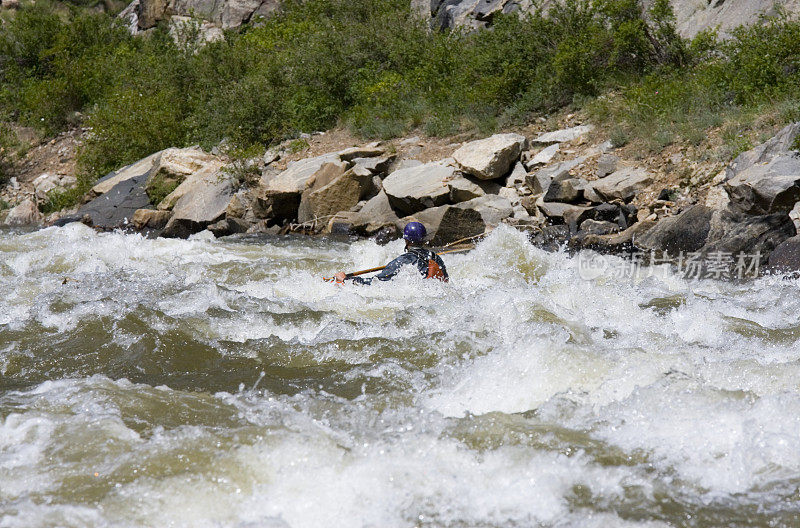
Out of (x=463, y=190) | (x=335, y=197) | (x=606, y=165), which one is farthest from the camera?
(x=335, y=197)

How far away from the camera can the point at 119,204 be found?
13492 millimetres

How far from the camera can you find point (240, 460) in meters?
2.99

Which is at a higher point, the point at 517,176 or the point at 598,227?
the point at 517,176

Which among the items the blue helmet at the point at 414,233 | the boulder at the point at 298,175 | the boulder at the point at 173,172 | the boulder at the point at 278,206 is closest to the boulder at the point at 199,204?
the boulder at the point at 173,172

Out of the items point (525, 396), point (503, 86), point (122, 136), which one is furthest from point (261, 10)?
point (525, 396)

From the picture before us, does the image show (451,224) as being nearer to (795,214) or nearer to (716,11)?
(795,214)

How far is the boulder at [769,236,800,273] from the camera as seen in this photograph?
681 cm

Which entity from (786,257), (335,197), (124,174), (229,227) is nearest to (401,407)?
(786,257)

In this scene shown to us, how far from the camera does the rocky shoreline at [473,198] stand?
303 inches

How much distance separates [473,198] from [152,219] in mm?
5646

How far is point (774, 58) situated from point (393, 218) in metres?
5.69

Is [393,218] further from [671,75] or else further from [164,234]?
[671,75]

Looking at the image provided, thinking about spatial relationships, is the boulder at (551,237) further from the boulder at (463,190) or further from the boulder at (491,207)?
the boulder at (463,190)
